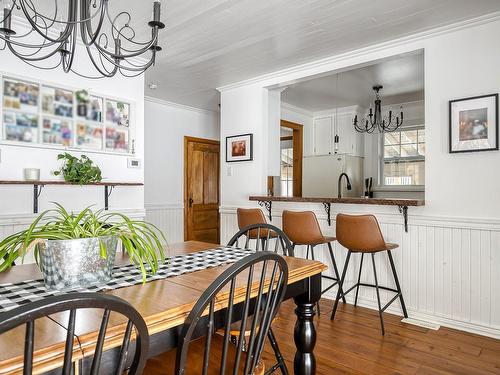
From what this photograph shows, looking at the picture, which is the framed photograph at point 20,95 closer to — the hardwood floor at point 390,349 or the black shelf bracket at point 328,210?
the hardwood floor at point 390,349

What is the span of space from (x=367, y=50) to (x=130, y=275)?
2.87m

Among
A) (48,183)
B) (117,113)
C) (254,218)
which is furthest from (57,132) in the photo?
(254,218)

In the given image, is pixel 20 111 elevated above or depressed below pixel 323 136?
below

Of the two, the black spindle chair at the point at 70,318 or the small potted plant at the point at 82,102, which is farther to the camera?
the small potted plant at the point at 82,102

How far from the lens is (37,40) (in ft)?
9.03

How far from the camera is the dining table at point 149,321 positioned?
0.78 meters

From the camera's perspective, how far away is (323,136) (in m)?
5.92

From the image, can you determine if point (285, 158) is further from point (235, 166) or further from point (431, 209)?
point (431, 209)

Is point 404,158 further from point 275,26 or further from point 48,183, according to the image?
point 48,183

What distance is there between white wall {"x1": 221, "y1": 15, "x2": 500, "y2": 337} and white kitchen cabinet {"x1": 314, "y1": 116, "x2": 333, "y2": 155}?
8.66 ft

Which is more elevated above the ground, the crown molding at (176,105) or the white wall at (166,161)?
the crown molding at (176,105)

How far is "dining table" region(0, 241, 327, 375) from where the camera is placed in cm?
78

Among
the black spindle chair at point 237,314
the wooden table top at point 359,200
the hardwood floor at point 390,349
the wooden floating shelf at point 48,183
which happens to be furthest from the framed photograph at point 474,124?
the wooden floating shelf at point 48,183

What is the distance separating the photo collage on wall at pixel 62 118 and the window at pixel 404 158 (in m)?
4.00
